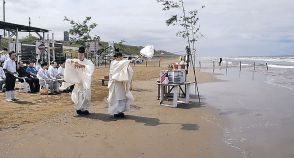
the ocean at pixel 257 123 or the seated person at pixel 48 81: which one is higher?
the seated person at pixel 48 81

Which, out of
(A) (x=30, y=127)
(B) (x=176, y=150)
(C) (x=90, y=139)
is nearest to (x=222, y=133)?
(B) (x=176, y=150)

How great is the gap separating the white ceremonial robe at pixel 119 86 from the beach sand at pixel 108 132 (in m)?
0.34

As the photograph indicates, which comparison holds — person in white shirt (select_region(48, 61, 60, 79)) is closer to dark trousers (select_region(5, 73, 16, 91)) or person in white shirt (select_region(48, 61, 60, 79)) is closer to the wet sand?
dark trousers (select_region(5, 73, 16, 91))

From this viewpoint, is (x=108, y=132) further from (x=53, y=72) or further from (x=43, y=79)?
(x=53, y=72)

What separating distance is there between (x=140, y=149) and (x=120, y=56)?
378 cm

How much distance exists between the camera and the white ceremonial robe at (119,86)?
416 inches

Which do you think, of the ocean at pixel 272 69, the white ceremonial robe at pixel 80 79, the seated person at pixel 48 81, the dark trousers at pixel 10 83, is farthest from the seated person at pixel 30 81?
the ocean at pixel 272 69

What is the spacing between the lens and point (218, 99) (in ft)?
51.8

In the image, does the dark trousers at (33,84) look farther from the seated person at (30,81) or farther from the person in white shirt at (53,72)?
the person in white shirt at (53,72)

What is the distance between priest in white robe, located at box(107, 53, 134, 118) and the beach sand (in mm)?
294

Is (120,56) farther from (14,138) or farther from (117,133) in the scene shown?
(14,138)

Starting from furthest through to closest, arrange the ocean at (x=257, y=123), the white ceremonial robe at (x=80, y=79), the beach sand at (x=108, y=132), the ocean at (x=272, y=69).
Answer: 1. the ocean at (x=272, y=69)
2. the white ceremonial robe at (x=80, y=79)
3. the ocean at (x=257, y=123)
4. the beach sand at (x=108, y=132)

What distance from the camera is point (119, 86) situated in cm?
1070

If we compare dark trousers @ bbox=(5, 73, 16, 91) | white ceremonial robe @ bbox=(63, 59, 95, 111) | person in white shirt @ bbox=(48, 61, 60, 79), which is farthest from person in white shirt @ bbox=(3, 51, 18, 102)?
white ceremonial robe @ bbox=(63, 59, 95, 111)
